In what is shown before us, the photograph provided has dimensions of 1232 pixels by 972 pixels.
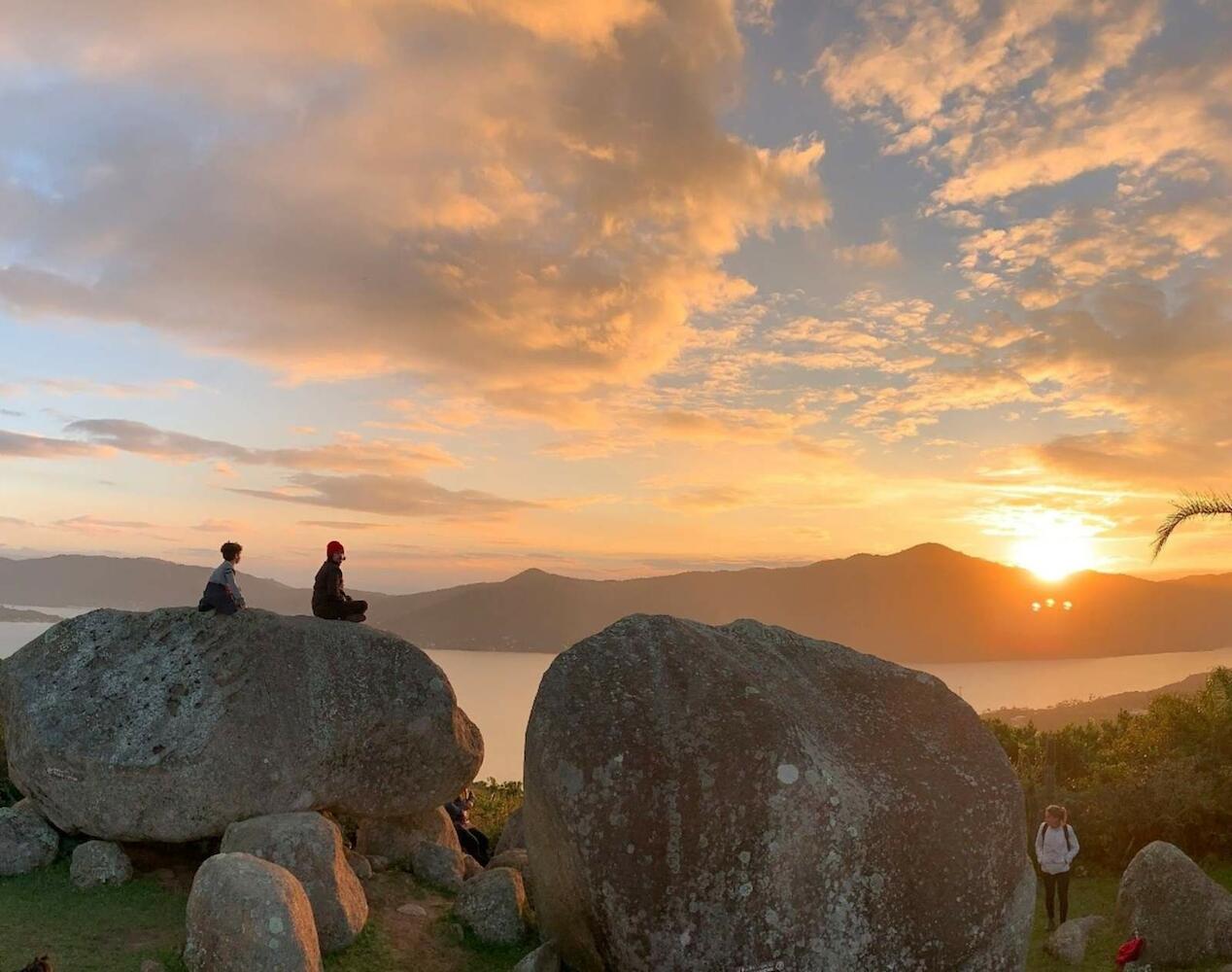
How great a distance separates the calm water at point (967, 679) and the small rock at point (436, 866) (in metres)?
13.0

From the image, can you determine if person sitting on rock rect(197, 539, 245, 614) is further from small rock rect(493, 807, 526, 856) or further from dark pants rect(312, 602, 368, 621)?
small rock rect(493, 807, 526, 856)

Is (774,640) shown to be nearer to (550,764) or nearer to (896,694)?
(896,694)

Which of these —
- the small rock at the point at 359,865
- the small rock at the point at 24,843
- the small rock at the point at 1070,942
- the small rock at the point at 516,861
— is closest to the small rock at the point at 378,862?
the small rock at the point at 359,865

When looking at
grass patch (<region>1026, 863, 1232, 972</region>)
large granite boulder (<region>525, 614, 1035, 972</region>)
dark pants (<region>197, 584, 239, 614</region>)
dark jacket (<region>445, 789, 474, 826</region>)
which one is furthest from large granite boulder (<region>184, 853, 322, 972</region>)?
grass patch (<region>1026, 863, 1232, 972</region>)

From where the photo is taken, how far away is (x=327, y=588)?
16.1m

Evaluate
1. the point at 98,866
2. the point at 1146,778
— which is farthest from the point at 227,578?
the point at 1146,778

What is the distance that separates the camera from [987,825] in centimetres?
1035

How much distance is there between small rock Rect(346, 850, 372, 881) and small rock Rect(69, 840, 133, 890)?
10.2ft

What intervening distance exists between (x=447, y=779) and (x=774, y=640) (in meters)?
6.45

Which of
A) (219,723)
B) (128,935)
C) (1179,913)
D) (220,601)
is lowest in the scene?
(128,935)

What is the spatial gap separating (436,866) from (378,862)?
3.08 ft

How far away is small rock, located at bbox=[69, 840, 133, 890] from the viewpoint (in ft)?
41.4

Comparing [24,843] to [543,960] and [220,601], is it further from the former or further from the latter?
[543,960]

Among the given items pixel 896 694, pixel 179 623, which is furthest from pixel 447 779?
pixel 896 694
